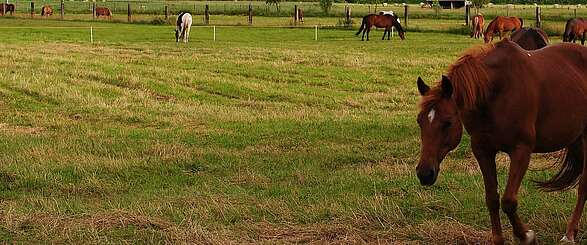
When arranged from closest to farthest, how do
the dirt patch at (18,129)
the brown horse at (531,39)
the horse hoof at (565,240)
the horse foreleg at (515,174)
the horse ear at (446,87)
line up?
the horse ear at (446,87) → the horse foreleg at (515,174) → the horse hoof at (565,240) → the brown horse at (531,39) → the dirt patch at (18,129)

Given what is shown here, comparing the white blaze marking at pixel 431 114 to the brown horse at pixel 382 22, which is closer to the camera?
the white blaze marking at pixel 431 114

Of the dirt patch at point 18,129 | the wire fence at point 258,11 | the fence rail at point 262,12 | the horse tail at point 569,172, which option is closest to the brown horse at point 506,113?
the horse tail at point 569,172

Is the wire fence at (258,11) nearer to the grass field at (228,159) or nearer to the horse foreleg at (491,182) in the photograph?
the grass field at (228,159)

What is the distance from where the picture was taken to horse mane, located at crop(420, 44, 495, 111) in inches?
195

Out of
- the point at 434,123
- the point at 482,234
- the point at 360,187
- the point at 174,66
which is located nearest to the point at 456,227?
the point at 482,234

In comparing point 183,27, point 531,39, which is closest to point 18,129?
point 531,39

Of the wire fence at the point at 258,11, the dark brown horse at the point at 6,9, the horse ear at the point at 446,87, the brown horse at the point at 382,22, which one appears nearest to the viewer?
the horse ear at the point at 446,87

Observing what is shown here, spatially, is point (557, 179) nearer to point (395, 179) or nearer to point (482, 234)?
point (482, 234)

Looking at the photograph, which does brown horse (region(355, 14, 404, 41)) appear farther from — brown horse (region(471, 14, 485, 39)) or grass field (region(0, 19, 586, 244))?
grass field (region(0, 19, 586, 244))

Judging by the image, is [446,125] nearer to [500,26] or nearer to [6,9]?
[500,26]

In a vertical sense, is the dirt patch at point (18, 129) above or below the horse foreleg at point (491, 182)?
below

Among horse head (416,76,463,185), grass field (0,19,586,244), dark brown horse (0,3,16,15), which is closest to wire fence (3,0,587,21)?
dark brown horse (0,3,16,15)

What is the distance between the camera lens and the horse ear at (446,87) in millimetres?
4812

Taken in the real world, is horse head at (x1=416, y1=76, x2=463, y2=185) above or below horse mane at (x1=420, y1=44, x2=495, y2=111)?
below
